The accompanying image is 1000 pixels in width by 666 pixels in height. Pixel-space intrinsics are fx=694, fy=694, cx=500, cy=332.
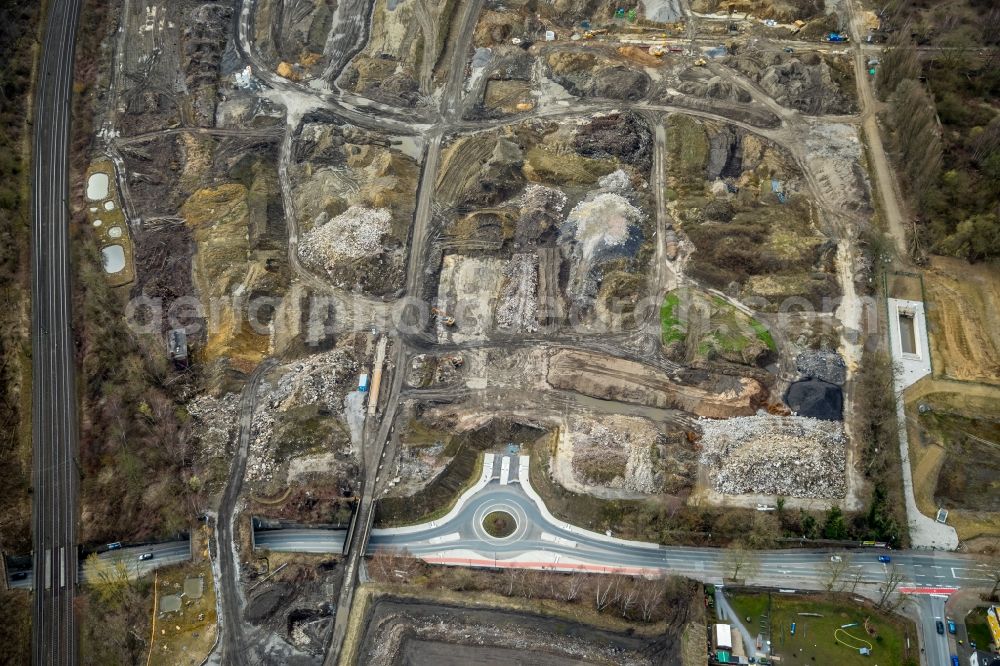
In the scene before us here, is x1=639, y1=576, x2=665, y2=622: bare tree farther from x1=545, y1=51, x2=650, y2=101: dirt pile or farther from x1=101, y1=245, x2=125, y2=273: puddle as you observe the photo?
x1=101, y1=245, x2=125, y2=273: puddle

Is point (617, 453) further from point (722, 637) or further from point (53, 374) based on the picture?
point (53, 374)

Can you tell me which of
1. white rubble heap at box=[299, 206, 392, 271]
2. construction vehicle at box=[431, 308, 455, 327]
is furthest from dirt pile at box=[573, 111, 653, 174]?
Result: construction vehicle at box=[431, 308, 455, 327]

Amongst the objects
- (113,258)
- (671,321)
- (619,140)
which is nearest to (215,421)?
(113,258)

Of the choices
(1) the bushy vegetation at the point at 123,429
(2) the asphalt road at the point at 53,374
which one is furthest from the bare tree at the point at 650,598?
(2) the asphalt road at the point at 53,374

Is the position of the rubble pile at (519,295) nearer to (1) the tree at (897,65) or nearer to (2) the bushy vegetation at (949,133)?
(2) the bushy vegetation at (949,133)

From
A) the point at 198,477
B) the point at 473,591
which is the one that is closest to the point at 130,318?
the point at 198,477

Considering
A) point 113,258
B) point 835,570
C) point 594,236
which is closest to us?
point 835,570
